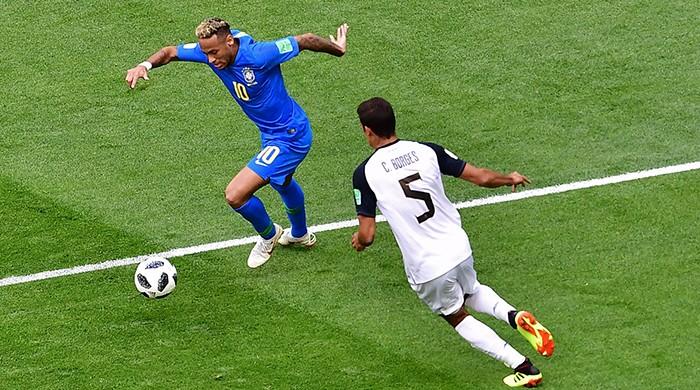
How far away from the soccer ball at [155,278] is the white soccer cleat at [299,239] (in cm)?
134

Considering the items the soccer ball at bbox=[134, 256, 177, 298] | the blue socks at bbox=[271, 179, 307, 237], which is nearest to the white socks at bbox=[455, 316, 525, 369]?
the blue socks at bbox=[271, 179, 307, 237]

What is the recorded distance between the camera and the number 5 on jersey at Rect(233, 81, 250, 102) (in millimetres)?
12289

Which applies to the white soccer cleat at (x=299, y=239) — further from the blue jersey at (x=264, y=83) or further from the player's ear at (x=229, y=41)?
the player's ear at (x=229, y=41)

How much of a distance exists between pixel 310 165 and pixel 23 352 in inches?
163

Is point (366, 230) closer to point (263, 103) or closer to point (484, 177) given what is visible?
point (484, 177)

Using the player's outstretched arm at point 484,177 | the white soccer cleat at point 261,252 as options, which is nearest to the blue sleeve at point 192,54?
A: the white soccer cleat at point 261,252

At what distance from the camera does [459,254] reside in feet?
33.7

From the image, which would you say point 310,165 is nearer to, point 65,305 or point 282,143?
point 282,143

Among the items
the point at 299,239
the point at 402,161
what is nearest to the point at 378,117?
the point at 402,161

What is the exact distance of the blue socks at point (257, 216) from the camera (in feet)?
40.7

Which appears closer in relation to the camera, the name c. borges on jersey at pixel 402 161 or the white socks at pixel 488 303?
the name c. borges on jersey at pixel 402 161

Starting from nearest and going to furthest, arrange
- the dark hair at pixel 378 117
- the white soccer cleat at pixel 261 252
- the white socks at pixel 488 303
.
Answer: the dark hair at pixel 378 117 < the white socks at pixel 488 303 < the white soccer cleat at pixel 261 252

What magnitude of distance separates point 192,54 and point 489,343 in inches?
162

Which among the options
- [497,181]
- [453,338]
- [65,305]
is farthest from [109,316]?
[497,181]
